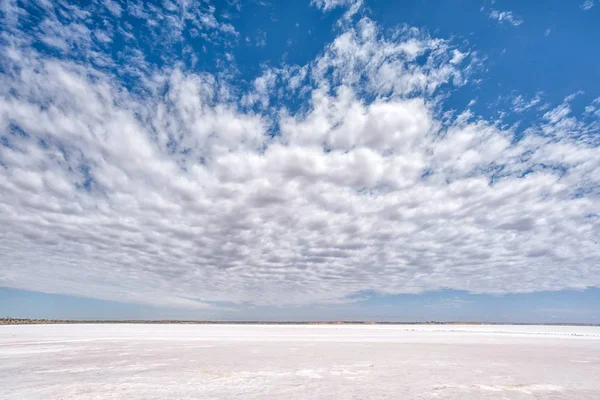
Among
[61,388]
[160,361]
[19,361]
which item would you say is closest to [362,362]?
[160,361]

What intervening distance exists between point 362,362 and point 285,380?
6.30 meters

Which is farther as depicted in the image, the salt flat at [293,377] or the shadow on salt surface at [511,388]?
the shadow on salt surface at [511,388]

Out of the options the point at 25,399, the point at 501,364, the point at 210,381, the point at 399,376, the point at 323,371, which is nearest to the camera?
the point at 25,399

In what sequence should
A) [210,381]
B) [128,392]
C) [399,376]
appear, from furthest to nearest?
[399,376]
[210,381]
[128,392]

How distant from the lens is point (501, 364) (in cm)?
1720

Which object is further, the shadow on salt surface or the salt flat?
the shadow on salt surface

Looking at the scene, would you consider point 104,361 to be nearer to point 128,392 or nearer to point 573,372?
point 128,392

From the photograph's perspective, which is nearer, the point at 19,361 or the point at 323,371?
the point at 323,371

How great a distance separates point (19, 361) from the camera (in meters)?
17.7

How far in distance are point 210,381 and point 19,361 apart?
41.0ft

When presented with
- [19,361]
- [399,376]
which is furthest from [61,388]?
[399,376]

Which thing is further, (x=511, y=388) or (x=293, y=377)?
(x=293, y=377)

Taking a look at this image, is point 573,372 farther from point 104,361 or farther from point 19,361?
point 19,361

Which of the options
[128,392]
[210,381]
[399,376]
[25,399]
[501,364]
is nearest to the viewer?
[25,399]
